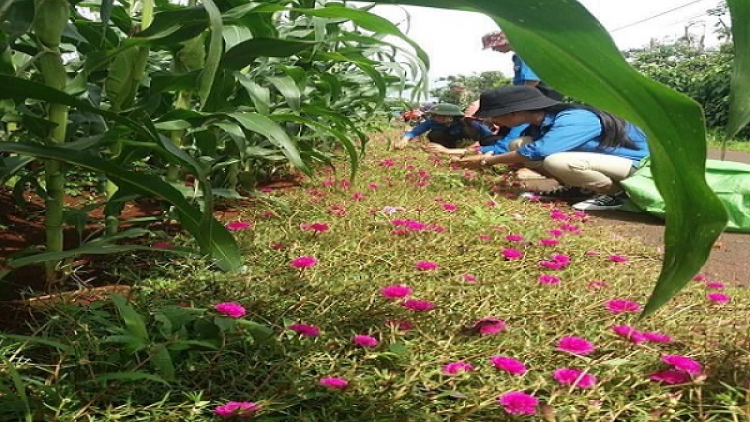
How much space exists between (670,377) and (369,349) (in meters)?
0.40

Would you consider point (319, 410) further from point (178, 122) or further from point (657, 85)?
point (178, 122)

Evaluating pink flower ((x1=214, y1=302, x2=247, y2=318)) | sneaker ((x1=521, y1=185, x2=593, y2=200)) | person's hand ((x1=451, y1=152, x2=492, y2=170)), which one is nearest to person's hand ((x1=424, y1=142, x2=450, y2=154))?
person's hand ((x1=451, y1=152, x2=492, y2=170))

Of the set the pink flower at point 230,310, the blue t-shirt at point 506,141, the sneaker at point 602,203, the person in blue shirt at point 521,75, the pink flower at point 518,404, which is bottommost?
the sneaker at point 602,203

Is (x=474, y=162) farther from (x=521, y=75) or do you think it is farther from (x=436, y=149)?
(x=436, y=149)

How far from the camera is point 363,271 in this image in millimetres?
1340

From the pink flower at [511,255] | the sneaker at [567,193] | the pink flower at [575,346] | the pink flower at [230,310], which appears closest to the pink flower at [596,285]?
the pink flower at [511,255]

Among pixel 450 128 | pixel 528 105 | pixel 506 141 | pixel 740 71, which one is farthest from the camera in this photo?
pixel 450 128

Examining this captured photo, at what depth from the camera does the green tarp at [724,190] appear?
237 centimetres

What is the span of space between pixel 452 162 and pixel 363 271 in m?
2.82

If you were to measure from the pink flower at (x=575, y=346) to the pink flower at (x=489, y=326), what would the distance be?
0.35ft

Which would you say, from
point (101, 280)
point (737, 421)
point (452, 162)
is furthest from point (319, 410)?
point (452, 162)

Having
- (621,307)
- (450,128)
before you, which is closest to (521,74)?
(450,128)

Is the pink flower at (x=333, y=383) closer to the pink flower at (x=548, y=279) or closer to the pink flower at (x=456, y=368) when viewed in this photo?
the pink flower at (x=456, y=368)

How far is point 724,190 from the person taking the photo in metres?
2.42
